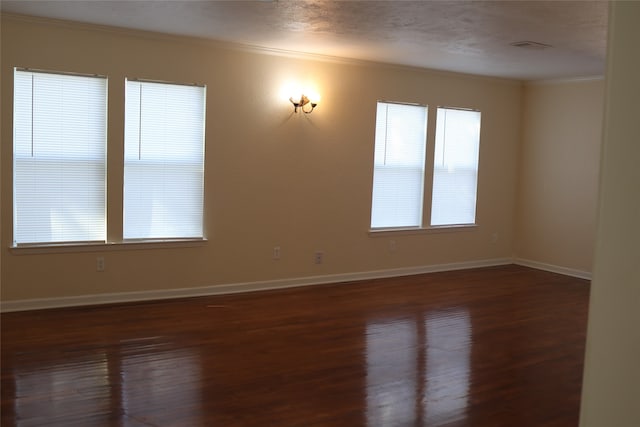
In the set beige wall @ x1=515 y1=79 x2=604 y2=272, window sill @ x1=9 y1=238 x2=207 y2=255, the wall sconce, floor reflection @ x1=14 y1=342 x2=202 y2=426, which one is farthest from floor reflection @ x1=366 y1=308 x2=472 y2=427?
beige wall @ x1=515 y1=79 x2=604 y2=272

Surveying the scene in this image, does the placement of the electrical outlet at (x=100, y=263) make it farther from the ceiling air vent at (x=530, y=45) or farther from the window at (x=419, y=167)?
the ceiling air vent at (x=530, y=45)

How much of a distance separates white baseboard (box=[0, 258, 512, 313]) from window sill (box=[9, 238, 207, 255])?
0.43 m

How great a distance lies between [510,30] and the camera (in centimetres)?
468

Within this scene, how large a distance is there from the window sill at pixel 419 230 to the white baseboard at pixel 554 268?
0.95 metres

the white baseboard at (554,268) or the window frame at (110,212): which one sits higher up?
the window frame at (110,212)

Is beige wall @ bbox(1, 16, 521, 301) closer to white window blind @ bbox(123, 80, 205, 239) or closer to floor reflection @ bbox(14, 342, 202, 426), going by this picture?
white window blind @ bbox(123, 80, 205, 239)

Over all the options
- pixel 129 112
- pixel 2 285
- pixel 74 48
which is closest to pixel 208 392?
pixel 2 285

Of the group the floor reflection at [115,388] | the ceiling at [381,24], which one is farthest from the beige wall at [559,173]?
the floor reflection at [115,388]

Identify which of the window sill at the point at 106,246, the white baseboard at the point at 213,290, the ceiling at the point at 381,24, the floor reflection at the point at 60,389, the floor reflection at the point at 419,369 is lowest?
the floor reflection at the point at 60,389

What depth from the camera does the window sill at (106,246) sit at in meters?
5.01

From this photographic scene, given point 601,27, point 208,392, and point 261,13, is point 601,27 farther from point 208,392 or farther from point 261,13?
point 208,392

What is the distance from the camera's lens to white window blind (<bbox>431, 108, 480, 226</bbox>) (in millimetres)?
7418

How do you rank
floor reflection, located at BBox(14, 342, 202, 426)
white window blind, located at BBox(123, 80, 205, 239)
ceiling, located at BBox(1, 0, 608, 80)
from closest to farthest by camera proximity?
floor reflection, located at BBox(14, 342, 202, 426) → ceiling, located at BBox(1, 0, 608, 80) → white window blind, located at BBox(123, 80, 205, 239)

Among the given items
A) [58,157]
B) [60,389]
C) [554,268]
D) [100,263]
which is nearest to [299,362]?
[60,389]
